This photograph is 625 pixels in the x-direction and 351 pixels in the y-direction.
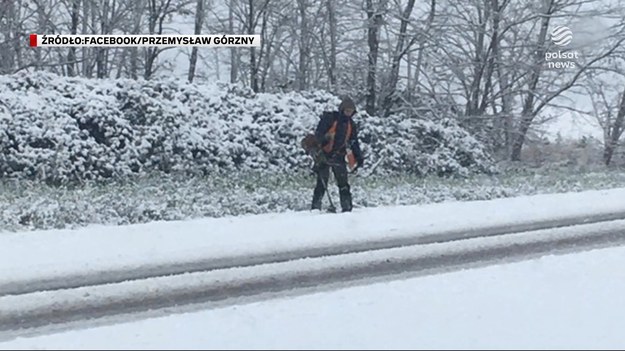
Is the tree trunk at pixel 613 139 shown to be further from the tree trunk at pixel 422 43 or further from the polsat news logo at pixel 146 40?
the polsat news logo at pixel 146 40

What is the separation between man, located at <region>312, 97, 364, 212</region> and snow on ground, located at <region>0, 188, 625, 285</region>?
496 millimetres

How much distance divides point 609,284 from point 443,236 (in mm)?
2962

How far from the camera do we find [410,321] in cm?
539

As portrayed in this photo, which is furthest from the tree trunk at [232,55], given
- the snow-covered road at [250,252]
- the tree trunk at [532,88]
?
the snow-covered road at [250,252]

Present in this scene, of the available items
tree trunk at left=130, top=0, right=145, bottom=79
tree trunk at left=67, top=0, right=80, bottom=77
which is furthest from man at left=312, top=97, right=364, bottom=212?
tree trunk at left=67, top=0, right=80, bottom=77

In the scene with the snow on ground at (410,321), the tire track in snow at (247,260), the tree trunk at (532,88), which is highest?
the tree trunk at (532,88)

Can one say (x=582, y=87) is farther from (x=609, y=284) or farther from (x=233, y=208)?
(x=609, y=284)

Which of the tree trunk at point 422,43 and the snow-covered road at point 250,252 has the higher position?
the tree trunk at point 422,43

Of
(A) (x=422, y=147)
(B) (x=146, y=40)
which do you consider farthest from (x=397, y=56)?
(B) (x=146, y=40)

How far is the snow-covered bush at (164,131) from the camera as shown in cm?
1422

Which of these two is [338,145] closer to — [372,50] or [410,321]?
[410,321]

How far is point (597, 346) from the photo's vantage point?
4961mm

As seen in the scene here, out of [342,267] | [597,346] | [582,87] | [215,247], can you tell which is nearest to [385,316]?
[597,346]

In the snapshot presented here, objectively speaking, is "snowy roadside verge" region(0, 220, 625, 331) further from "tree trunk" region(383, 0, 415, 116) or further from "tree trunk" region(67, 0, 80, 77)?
"tree trunk" region(67, 0, 80, 77)
